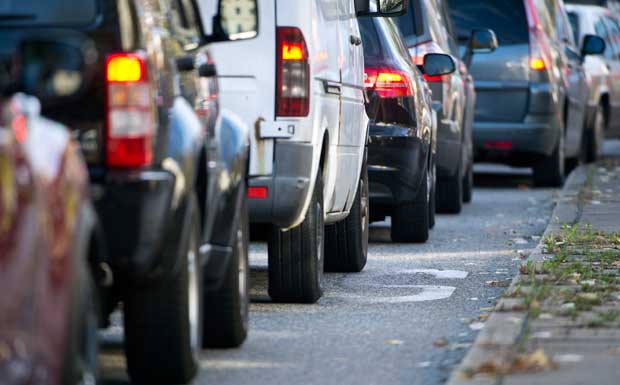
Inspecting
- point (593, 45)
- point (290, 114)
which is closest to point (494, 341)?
point (290, 114)

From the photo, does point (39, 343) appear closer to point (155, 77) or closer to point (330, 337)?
point (155, 77)

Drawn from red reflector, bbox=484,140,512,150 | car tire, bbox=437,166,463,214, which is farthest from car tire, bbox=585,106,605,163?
car tire, bbox=437,166,463,214

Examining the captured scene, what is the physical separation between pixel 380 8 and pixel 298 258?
8.04ft

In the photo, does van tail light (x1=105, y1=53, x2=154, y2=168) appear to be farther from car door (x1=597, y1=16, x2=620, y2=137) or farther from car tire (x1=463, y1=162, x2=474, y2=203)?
car door (x1=597, y1=16, x2=620, y2=137)

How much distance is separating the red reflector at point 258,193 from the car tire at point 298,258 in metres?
0.44

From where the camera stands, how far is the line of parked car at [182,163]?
4.71 meters

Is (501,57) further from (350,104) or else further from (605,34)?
(350,104)

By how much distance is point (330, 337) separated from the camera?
833 cm

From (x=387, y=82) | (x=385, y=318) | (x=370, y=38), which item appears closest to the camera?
(x=385, y=318)

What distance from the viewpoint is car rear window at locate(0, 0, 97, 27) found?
6230mm

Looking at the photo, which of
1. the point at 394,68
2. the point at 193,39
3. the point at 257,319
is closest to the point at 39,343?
the point at 193,39

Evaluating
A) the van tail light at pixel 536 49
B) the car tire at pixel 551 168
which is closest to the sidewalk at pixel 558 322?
the van tail light at pixel 536 49

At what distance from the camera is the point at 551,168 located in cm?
1933

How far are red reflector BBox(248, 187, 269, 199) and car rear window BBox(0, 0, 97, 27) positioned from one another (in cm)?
264
